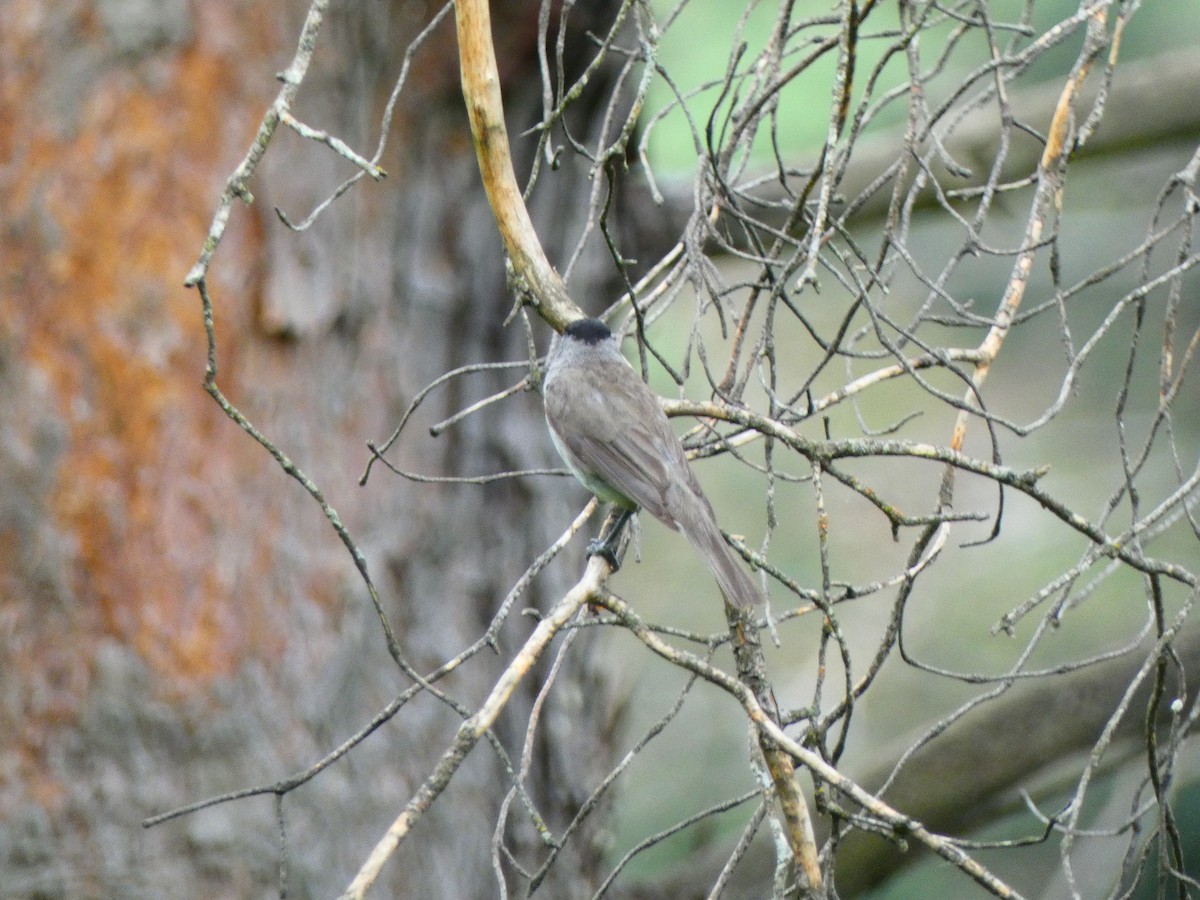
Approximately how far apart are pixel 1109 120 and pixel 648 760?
478 cm

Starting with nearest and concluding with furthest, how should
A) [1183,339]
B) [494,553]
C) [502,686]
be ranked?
[502,686], [494,553], [1183,339]

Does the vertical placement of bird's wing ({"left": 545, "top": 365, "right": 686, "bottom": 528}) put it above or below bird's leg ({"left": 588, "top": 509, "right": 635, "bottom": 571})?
above

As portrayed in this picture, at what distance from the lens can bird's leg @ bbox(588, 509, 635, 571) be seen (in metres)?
2.78

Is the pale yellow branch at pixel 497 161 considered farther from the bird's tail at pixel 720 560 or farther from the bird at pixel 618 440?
the bird's tail at pixel 720 560

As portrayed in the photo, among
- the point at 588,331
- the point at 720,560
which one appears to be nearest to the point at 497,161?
the point at 588,331

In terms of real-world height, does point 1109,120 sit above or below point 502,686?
above

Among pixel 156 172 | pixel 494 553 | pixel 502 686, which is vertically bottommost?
pixel 502 686

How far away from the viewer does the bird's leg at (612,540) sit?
2.78m

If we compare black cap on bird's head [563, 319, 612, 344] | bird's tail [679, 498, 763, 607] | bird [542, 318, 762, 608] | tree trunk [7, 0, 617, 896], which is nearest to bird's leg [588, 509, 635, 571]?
bird [542, 318, 762, 608]

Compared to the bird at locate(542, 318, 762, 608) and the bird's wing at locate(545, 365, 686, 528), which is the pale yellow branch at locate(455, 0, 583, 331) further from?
A: the bird's wing at locate(545, 365, 686, 528)

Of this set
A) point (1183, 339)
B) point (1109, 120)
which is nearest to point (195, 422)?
point (1109, 120)

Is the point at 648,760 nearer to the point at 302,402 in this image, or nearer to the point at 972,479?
the point at 972,479

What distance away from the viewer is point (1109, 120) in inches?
169

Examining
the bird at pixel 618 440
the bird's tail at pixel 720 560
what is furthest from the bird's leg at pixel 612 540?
the bird's tail at pixel 720 560
